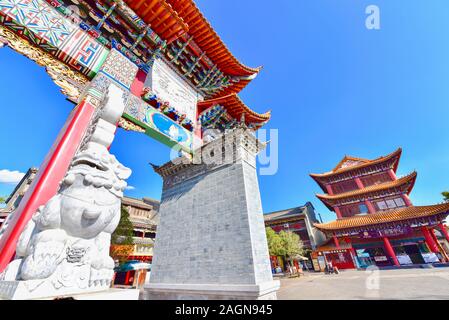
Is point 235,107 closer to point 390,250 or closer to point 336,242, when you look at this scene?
point 336,242

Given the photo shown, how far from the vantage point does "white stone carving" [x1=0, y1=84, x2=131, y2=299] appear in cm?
204

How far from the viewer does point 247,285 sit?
464cm

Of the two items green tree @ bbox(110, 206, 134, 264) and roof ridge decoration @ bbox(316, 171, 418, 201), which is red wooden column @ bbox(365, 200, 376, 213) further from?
green tree @ bbox(110, 206, 134, 264)

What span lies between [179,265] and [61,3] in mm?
8126

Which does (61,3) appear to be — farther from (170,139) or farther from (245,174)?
(245,174)

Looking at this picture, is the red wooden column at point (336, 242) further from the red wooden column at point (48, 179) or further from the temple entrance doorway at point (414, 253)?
the red wooden column at point (48, 179)

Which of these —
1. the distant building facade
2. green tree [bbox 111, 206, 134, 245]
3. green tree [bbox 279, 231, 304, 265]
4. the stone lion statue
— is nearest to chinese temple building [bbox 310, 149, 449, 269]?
green tree [bbox 279, 231, 304, 265]

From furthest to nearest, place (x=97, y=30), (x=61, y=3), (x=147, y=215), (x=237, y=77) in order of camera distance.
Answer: (x=147, y=215) → (x=237, y=77) → (x=97, y=30) → (x=61, y=3)

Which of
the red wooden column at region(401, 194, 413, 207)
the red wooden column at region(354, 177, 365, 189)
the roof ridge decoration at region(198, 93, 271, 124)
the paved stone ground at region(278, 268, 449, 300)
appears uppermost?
the red wooden column at region(354, 177, 365, 189)

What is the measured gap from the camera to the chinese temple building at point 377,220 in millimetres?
17250

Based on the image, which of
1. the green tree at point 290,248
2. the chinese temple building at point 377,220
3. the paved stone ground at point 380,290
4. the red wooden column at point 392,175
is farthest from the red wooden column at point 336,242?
the red wooden column at point 392,175

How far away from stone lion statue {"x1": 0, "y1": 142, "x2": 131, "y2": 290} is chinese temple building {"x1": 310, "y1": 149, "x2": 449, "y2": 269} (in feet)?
77.1

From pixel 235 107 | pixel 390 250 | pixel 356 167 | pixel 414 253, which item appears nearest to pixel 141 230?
Result: pixel 235 107

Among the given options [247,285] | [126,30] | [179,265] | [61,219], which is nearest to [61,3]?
[126,30]
